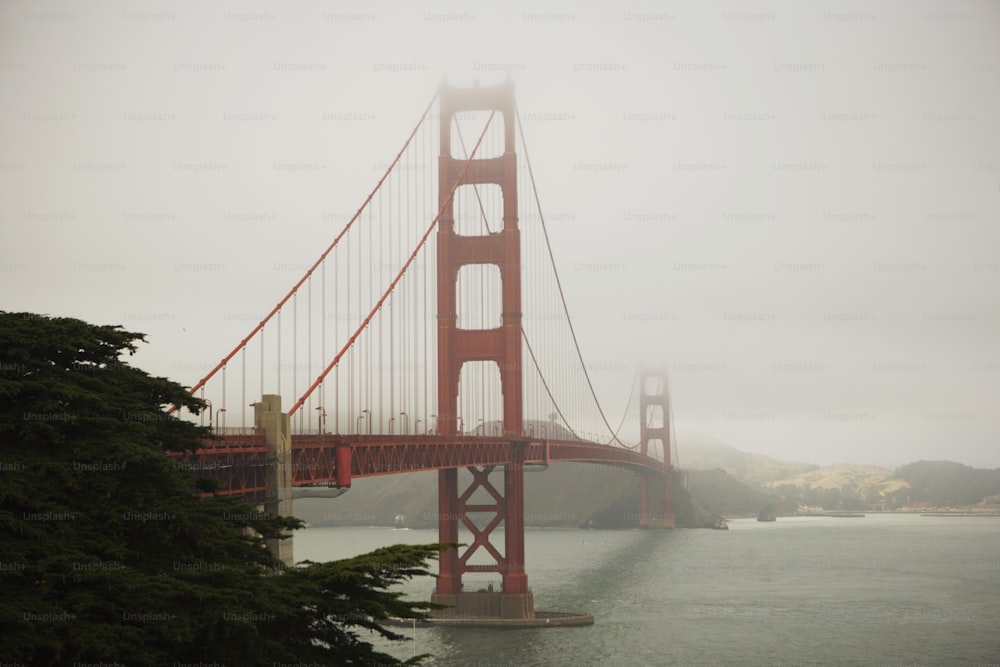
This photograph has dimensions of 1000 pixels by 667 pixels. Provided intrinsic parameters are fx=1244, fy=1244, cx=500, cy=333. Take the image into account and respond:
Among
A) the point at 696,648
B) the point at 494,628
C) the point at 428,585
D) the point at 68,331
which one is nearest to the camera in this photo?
the point at 68,331

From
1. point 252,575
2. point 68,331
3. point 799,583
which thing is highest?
point 68,331

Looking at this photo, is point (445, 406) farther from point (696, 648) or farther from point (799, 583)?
point (799, 583)

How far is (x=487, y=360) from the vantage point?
2116 inches

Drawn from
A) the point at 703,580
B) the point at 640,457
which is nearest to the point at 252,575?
the point at 703,580

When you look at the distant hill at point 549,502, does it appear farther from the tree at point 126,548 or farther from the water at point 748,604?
the tree at point 126,548

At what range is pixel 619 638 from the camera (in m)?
46.8

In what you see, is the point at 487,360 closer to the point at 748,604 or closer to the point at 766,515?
the point at 748,604

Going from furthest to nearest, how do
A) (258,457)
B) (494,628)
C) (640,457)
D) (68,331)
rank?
(640,457)
(494,628)
(258,457)
(68,331)

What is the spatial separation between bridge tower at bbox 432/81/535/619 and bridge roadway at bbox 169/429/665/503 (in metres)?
1.83

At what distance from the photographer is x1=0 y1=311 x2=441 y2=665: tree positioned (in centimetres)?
1532

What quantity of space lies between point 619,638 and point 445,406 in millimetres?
11812

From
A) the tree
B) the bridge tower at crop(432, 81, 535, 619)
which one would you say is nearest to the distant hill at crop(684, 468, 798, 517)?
the bridge tower at crop(432, 81, 535, 619)

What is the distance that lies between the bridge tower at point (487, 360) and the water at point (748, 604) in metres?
2.45

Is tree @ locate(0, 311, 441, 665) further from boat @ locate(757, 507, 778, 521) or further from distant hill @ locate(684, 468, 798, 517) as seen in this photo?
boat @ locate(757, 507, 778, 521)
